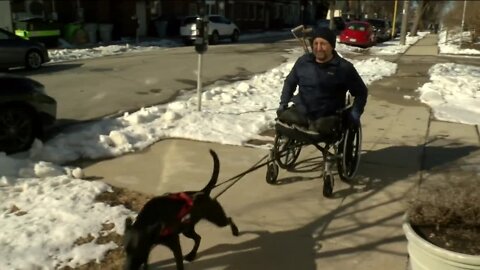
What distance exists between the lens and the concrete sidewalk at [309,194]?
3.76 m

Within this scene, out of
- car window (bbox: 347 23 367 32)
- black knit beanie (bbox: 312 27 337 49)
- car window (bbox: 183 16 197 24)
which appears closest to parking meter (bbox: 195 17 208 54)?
black knit beanie (bbox: 312 27 337 49)

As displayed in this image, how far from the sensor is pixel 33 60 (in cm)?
1507

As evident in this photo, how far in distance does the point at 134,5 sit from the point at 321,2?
49.1 meters

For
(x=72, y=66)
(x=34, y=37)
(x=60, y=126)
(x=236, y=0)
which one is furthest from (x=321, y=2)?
(x=60, y=126)

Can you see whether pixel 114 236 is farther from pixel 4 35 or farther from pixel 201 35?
pixel 4 35

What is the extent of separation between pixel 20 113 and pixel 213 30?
22755mm

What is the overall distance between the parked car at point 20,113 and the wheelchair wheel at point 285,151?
3111 mm

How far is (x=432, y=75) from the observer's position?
13672 millimetres

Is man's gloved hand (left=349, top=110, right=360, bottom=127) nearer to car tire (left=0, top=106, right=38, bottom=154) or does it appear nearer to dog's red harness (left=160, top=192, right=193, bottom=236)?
dog's red harness (left=160, top=192, right=193, bottom=236)

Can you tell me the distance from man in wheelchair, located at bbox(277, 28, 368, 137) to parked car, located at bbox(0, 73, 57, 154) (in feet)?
10.6

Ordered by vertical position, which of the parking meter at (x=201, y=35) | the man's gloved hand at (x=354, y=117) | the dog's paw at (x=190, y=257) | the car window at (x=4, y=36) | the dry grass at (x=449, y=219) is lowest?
the dog's paw at (x=190, y=257)

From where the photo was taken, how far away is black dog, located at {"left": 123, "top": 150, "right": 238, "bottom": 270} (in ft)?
9.97

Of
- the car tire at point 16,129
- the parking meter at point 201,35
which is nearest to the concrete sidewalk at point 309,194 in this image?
the car tire at point 16,129

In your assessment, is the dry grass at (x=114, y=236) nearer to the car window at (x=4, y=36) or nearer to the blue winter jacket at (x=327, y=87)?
the blue winter jacket at (x=327, y=87)
